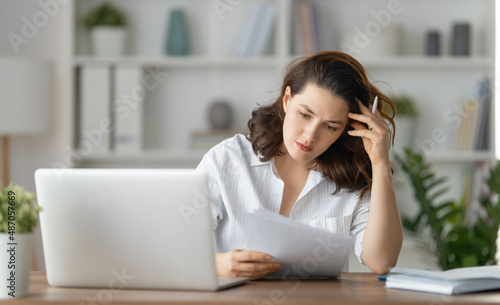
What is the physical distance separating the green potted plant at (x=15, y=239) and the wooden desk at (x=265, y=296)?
0.13 feet

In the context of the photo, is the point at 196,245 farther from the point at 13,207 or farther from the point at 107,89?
the point at 107,89

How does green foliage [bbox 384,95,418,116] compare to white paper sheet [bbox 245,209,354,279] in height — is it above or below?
above

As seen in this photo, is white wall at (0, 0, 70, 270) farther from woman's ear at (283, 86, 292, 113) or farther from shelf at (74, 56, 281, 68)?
woman's ear at (283, 86, 292, 113)

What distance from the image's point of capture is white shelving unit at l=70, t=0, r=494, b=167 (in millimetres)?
3232

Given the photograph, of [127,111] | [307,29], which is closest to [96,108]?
[127,111]

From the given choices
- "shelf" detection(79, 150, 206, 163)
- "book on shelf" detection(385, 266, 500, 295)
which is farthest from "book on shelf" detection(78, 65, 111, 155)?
"book on shelf" detection(385, 266, 500, 295)

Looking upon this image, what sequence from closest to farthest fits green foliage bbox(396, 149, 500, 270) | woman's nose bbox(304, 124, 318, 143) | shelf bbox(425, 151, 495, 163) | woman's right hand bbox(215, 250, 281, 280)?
1. woman's right hand bbox(215, 250, 281, 280)
2. woman's nose bbox(304, 124, 318, 143)
3. green foliage bbox(396, 149, 500, 270)
4. shelf bbox(425, 151, 495, 163)

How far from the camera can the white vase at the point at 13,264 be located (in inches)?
45.0

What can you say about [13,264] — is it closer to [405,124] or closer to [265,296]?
[265,296]

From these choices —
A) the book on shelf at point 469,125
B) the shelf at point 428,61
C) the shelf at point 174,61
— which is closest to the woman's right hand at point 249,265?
the shelf at point 174,61

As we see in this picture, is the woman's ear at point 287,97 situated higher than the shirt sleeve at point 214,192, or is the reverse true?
the woman's ear at point 287,97

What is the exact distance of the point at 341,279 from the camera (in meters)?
1.43

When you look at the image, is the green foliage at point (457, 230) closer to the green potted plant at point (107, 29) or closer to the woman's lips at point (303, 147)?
the woman's lips at point (303, 147)

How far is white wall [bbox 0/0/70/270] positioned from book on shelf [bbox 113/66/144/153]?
28 cm
